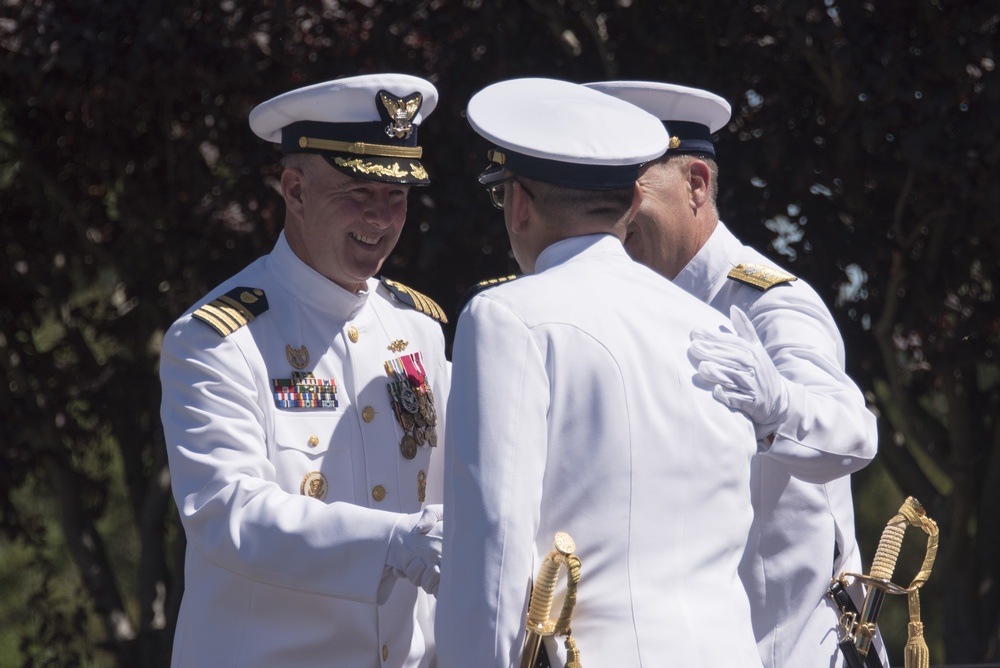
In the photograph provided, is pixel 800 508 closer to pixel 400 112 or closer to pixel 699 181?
pixel 699 181

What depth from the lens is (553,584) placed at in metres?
1.96

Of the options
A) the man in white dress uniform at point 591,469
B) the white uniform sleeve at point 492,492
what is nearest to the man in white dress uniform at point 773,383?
the man in white dress uniform at point 591,469

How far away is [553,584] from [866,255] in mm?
2683

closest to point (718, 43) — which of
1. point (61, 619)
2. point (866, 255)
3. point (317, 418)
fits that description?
point (866, 255)

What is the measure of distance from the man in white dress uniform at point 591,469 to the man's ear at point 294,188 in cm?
80

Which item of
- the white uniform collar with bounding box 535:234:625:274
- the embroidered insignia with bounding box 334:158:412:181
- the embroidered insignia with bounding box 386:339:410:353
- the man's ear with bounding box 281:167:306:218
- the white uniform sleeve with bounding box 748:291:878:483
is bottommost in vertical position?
the embroidered insignia with bounding box 386:339:410:353

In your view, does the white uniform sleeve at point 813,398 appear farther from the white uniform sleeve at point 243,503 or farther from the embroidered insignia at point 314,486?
the embroidered insignia at point 314,486

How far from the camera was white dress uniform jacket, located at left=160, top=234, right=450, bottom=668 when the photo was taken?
7.89ft

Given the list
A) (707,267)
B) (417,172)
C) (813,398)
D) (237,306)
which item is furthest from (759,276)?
(237,306)

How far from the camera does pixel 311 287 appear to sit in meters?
2.82

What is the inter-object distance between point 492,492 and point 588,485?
0.55ft

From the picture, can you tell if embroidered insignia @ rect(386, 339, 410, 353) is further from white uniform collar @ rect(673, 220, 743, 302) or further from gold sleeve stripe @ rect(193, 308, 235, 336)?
white uniform collar @ rect(673, 220, 743, 302)

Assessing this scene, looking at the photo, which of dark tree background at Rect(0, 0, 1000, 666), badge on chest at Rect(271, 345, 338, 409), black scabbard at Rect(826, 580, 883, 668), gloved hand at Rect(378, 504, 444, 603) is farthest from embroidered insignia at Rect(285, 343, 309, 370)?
dark tree background at Rect(0, 0, 1000, 666)

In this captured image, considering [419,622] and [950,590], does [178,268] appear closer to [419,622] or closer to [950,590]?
[419,622]
